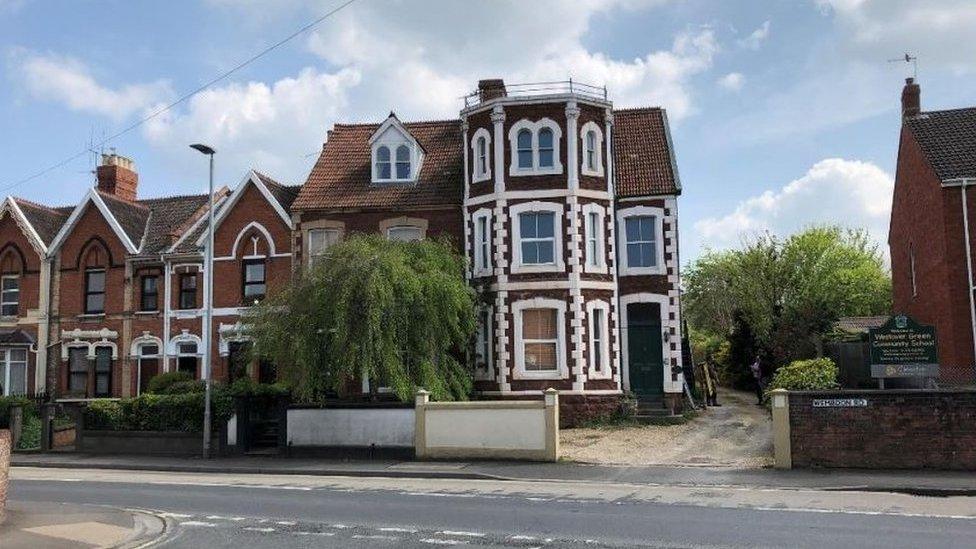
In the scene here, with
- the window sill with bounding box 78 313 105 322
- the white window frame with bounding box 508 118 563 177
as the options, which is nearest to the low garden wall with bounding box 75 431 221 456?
the window sill with bounding box 78 313 105 322

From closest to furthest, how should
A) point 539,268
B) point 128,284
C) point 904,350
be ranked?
point 904,350
point 539,268
point 128,284

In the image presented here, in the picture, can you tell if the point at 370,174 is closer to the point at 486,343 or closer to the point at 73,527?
the point at 486,343

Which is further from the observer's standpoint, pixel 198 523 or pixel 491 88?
pixel 491 88

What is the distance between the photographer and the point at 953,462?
17578 mm

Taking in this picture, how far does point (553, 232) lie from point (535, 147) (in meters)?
2.78

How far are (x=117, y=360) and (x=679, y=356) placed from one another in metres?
21.1

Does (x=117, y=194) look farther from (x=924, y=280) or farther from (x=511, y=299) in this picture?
(x=924, y=280)

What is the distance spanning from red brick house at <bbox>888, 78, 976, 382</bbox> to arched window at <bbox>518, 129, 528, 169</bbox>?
12259 mm

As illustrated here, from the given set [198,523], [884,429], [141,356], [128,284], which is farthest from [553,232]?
[128,284]

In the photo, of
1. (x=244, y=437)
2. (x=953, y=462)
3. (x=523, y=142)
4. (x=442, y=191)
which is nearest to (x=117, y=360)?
(x=244, y=437)

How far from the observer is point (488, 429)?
21.1 meters

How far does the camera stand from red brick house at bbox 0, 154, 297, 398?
3142cm

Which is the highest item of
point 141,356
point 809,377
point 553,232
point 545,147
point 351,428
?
point 545,147

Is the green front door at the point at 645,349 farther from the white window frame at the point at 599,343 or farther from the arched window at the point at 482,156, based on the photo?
the arched window at the point at 482,156
